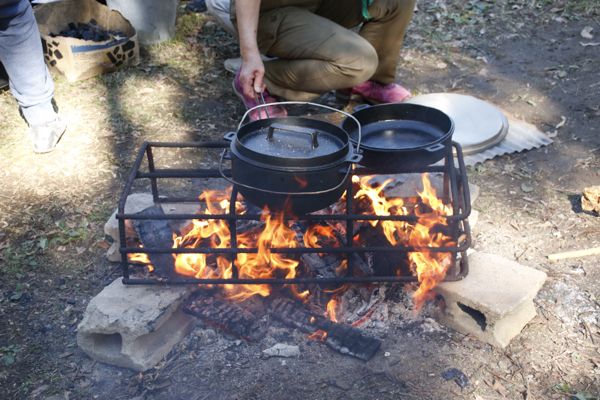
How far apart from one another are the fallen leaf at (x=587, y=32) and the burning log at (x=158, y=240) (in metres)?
5.56

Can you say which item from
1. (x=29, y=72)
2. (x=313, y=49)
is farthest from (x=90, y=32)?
(x=313, y=49)

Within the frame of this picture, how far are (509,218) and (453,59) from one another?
2.94 meters

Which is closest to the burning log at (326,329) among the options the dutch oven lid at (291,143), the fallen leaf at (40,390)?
the dutch oven lid at (291,143)

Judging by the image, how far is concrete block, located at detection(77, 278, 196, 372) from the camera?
89.8 inches

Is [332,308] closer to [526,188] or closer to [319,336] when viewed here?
[319,336]

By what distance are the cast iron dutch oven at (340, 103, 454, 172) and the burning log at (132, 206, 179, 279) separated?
121cm

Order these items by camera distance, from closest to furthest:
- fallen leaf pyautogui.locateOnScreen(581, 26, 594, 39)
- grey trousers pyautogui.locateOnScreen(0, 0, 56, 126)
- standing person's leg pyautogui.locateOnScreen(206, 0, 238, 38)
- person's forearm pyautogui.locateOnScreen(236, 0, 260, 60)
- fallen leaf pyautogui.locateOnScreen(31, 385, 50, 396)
Answer: fallen leaf pyautogui.locateOnScreen(31, 385, 50, 396) → person's forearm pyautogui.locateOnScreen(236, 0, 260, 60) → grey trousers pyautogui.locateOnScreen(0, 0, 56, 126) → standing person's leg pyautogui.locateOnScreen(206, 0, 238, 38) → fallen leaf pyautogui.locateOnScreen(581, 26, 594, 39)

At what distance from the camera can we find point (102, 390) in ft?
7.30

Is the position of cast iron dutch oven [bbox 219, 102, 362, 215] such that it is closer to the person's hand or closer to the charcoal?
the person's hand

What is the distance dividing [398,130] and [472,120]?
1622 mm

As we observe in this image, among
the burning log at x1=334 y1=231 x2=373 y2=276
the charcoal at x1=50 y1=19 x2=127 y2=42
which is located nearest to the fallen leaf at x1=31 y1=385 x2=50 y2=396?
the burning log at x1=334 y1=231 x2=373 y2=276

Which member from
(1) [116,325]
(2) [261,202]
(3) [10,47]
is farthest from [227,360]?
(3) [10,47]

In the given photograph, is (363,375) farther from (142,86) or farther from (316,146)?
(142,86)

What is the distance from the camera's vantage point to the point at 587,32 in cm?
582
